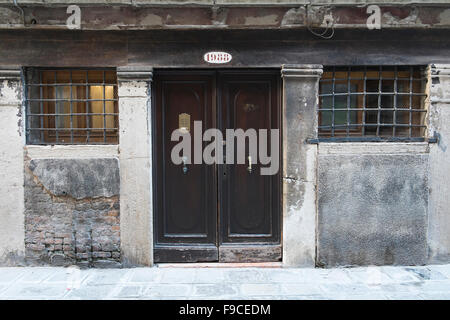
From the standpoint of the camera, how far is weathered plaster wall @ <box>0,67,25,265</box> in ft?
16.1

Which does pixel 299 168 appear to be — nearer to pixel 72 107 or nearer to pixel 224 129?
pixel 224 129

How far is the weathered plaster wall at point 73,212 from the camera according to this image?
16.2 feet

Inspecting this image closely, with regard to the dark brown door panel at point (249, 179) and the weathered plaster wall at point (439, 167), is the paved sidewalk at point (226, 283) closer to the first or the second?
the weathered plaster wall at point (439, 167)

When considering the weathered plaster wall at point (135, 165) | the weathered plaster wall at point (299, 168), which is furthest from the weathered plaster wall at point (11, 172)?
the weathered plaster wall at point (299, 168)

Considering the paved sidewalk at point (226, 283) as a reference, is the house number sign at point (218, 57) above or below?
above

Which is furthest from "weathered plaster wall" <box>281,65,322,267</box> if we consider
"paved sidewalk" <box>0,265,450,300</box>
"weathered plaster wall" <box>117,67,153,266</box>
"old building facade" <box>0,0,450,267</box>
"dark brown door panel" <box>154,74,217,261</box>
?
"weathered plaster wall" <box>117,67,153,266</box>

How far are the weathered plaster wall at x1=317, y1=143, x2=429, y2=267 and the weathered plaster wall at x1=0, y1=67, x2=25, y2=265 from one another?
4.20 m

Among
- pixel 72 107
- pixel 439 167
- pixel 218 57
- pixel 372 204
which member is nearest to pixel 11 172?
pixel 72 107

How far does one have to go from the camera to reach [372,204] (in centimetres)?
501

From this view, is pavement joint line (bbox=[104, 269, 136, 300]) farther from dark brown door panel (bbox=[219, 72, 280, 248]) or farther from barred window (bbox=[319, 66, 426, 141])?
barred window (bbox=[319, 66, 426, 141])

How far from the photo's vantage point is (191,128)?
5.16 m

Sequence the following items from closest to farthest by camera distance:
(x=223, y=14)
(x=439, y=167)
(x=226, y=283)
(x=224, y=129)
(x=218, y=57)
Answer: (x=226, y=283), (x=223, y=14), (x=218, y=57), (x=439, y=167), (x=224, y=129)

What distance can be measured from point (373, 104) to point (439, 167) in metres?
1.28

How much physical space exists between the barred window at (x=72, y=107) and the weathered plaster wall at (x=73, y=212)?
0.42m
